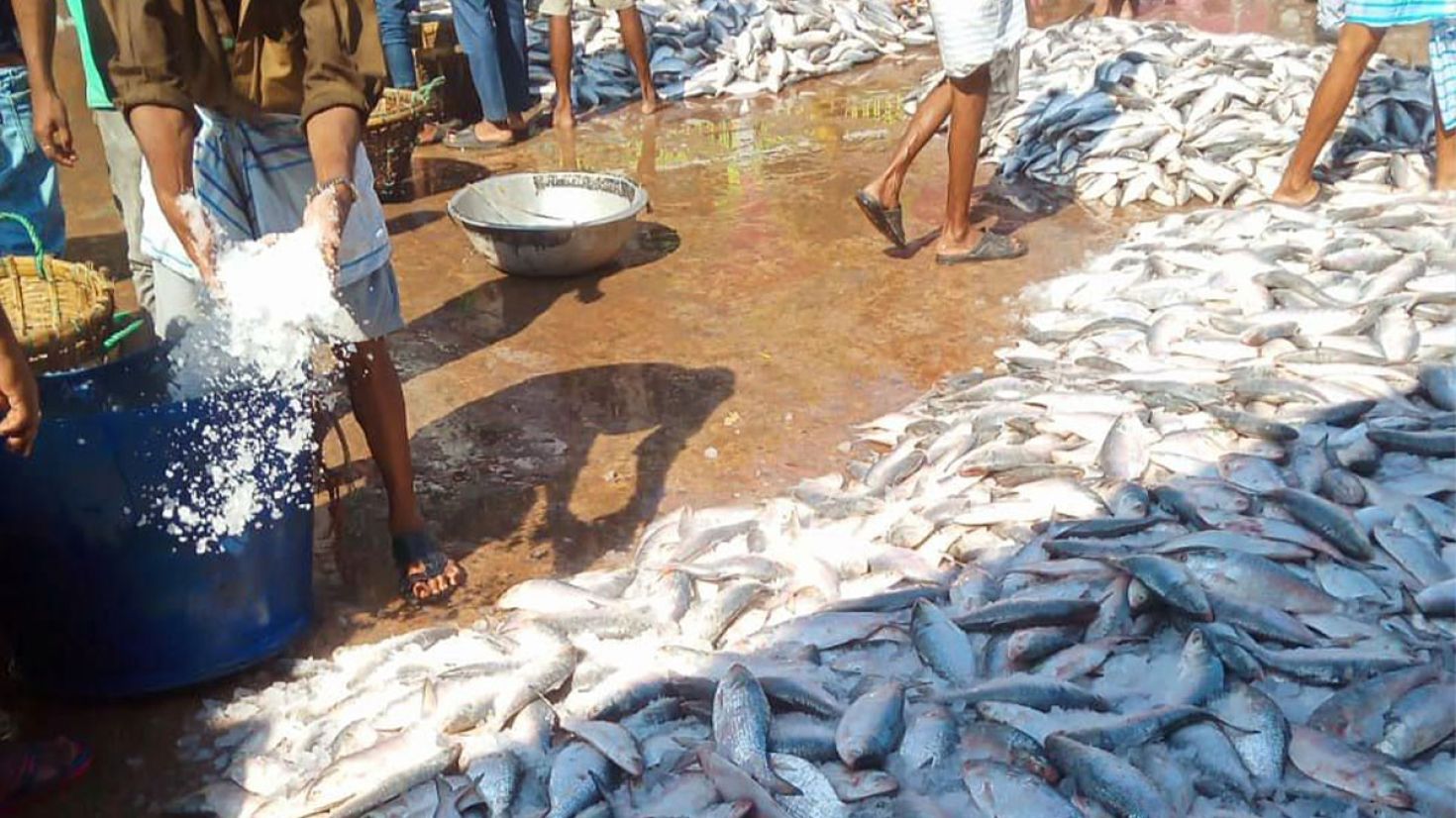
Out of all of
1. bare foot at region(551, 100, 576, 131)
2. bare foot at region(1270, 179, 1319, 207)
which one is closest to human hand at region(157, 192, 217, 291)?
bare foot at region(1270, 179, 1319, 207)

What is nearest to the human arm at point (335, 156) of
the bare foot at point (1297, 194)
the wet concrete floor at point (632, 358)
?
the wet concrete floor at point (632, 358)

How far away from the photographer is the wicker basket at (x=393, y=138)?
7.00m

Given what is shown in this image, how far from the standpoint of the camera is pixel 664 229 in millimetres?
6699

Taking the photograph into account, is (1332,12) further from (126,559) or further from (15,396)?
(15,396)

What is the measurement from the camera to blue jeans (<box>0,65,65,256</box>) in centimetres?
461

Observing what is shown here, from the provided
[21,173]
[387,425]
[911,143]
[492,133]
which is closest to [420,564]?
[387,425]

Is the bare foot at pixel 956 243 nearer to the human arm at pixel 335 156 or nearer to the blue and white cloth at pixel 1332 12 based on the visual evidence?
the blue and white cloth at pixel 1332 12

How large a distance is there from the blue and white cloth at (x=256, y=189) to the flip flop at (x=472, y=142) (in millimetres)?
5465

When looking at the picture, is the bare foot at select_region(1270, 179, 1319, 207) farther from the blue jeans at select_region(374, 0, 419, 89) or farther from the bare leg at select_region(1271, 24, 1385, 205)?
the blue jeans at select_region(374, 0, 419, 89)

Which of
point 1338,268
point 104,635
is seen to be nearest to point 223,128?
point 104,635

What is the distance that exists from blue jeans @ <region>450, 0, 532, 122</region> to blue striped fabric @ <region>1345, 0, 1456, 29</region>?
5205mm

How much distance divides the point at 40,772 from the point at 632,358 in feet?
9.29

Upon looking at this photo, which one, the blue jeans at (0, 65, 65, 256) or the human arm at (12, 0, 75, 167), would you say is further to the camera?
the blue jeans at (0, 65, 65, 256)

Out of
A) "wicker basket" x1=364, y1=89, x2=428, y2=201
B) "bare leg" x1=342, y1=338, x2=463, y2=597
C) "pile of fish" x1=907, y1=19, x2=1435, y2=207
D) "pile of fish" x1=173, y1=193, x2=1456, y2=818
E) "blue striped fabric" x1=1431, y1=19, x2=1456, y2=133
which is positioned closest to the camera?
"pile of fish" x1=173, y1=193, x2=1456, y2=818
